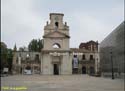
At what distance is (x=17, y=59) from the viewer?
323 feet

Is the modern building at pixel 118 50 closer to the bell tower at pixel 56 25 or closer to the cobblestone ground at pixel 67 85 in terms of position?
the cobblestone ground at pixel 67 85

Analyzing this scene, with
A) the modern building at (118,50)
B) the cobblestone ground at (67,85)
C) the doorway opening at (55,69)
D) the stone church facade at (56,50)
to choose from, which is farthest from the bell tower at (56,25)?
the cobblestone ground at (67,85)

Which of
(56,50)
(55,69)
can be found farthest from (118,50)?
(55,69)

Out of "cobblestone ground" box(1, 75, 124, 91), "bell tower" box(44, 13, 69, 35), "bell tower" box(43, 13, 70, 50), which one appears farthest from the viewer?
"bell tower" box(44, 13, 69, 35)

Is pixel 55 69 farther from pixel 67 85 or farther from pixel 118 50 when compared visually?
pixel 67 85

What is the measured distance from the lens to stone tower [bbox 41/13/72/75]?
279 ft

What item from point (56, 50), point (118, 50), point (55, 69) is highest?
point (56, 50)

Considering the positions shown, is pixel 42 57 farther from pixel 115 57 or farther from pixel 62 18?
pixel 115 57

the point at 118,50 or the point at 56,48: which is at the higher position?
the point at 56,48

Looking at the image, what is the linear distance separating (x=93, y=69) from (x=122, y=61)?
61.2m

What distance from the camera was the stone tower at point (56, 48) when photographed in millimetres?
84938

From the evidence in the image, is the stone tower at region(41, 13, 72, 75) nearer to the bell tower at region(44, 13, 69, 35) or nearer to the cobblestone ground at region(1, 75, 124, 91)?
the bell tower at region(44, 13, 69, 35)

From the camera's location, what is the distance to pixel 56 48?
86.9 m

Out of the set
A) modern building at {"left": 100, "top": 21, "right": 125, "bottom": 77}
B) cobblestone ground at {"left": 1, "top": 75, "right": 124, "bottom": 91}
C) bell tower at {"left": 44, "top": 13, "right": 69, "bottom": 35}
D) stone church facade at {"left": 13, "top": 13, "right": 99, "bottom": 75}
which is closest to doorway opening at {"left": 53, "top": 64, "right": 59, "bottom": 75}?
stone church facade at {"left": 13, "top": 13, "right": 99, "bottom": 75}
